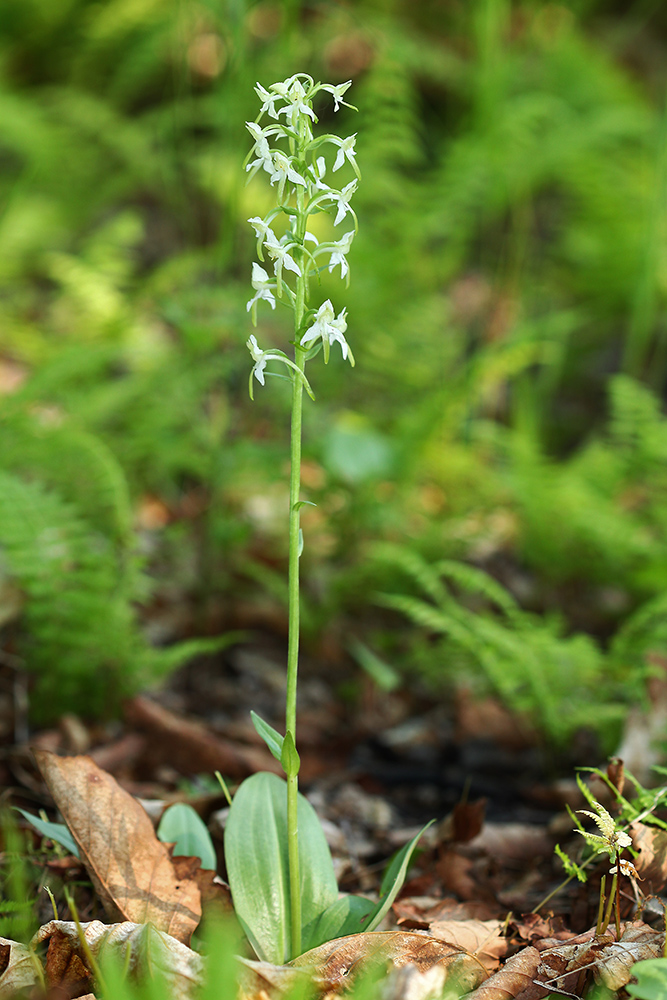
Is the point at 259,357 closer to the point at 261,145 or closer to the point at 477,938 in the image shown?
the point at 261,145

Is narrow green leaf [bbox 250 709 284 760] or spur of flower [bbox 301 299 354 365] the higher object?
spur of flower [bbox 301 299 354 365]

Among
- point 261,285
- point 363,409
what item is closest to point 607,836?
point 261,285

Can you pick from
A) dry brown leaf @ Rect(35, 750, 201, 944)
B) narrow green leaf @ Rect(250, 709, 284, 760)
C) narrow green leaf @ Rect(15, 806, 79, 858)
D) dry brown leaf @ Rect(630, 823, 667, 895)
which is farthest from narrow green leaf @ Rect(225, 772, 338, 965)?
dry brown leaf @ Rect(630, 823, 667, 895)

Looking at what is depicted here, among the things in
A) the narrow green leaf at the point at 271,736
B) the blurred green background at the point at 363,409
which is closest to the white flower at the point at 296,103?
the narrow green leaf at the point at 271,736

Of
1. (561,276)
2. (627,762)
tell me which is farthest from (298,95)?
(561,276)

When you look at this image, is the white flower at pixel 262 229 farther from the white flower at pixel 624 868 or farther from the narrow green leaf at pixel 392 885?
the white flower at pixel 624 868

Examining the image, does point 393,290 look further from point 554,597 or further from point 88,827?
point 88,827

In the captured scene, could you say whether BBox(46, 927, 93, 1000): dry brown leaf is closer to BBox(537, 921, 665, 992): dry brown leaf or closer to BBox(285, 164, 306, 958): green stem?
BBox(285, 164, 306, 958): green stem
